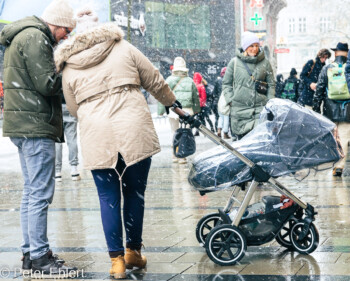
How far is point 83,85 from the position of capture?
452cm

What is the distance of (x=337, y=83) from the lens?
9203mm

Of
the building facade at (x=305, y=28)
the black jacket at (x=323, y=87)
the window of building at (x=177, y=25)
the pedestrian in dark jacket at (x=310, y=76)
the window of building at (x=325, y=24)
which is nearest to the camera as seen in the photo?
the black jacket at (x=323, y=87)

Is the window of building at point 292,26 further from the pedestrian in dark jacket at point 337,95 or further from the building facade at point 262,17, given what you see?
the pedestrian in dark jacket at point 337,95

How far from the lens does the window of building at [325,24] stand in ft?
297

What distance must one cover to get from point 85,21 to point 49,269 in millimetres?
1697

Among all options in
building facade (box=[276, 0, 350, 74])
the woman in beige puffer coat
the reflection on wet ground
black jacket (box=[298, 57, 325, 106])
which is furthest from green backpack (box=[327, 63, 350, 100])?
building facade (box=[276, 0, 350, 74])

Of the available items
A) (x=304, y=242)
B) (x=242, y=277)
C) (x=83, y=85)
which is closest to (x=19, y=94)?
(x=83, y=85)

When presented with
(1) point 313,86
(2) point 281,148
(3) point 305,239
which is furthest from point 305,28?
(2) point 281,148

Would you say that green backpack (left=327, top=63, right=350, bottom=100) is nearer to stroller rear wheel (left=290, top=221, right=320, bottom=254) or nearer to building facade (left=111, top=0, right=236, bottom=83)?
stroller rear wheel (left=290, top=221, right=320, bottom=254)

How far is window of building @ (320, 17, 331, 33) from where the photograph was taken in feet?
297

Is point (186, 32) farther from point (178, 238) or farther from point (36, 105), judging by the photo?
point (36, 105)

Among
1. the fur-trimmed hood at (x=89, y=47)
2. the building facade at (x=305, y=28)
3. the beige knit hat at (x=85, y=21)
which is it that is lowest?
the building facade at (x=305, y=28)

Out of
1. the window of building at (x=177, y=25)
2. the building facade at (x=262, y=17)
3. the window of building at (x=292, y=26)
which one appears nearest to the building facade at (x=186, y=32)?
the window of building at (x=177, y=25)

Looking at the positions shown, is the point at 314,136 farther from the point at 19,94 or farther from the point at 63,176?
the point at 63,176
